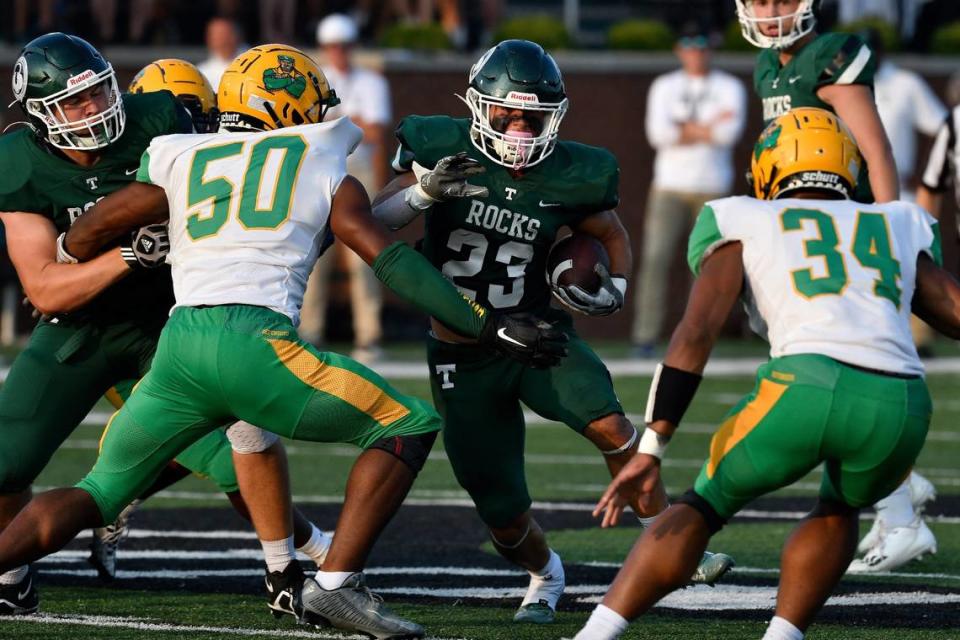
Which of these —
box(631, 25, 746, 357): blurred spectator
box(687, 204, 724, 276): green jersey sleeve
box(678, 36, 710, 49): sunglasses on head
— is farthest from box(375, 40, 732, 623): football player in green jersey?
box(678, 36, 710, 49): sunglasses on head

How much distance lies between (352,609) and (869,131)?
8.44 feet

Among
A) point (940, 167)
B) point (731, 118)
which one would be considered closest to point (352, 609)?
point (940, 167)

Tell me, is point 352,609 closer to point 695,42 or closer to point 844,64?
point 844,64

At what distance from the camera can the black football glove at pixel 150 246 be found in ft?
15.1

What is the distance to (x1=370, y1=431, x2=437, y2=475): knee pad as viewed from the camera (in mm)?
4344

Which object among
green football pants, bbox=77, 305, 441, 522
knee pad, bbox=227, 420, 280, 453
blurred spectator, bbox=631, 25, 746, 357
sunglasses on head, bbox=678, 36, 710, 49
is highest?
green football pants, bbox=77, 305, 441, 522

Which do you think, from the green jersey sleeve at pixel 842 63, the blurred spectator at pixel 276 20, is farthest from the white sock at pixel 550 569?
the blurred spectator at pixel 276 20

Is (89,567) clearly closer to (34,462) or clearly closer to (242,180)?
(34,462)

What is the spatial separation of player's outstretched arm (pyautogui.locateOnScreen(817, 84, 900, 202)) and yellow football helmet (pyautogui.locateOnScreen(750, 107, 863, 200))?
1.41 meters

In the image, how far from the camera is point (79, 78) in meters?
4.90

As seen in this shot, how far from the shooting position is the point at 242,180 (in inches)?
174

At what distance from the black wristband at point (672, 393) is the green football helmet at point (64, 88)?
1.95 meters

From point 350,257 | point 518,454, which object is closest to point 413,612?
point 518,454

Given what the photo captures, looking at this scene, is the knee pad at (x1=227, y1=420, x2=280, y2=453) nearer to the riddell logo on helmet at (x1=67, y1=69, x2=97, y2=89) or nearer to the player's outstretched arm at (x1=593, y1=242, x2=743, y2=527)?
the riddell logo on helmet at (x1=67, y1=69, x2=97, y2=89)
